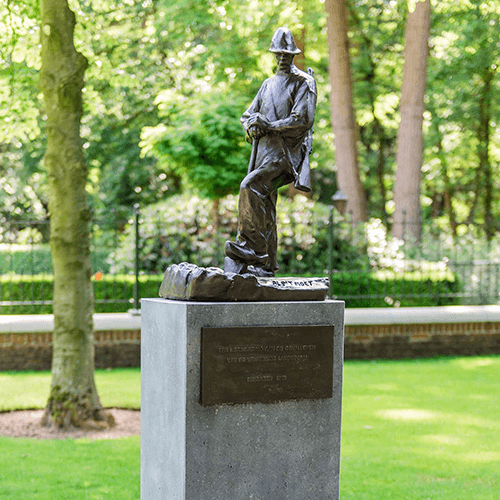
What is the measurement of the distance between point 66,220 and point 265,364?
158 inches

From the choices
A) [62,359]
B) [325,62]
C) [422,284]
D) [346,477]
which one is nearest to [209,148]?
[422,284]

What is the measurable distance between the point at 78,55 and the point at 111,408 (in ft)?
13.7

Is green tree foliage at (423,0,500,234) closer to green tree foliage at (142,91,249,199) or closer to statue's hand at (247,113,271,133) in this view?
green tree foliage at (142,91,249,199)

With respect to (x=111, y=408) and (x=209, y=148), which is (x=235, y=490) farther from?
(x=209, y=148)

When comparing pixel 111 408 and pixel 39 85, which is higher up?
pixel 39 85

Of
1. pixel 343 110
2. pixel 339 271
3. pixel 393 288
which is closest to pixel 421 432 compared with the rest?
pixel 339 271

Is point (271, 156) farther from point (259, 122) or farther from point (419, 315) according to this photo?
point (419, 315)

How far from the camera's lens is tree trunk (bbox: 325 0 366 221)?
17.8 meters

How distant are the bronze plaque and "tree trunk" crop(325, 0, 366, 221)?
13.4 m

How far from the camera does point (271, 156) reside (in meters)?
5.21

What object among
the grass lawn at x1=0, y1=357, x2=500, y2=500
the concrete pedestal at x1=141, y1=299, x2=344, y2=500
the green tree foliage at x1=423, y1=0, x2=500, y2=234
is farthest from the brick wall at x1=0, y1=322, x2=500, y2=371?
the concrete pedestal at x1=141, y1=299, x2=344, y2=500

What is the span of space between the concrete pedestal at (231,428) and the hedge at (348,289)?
24.8 ft

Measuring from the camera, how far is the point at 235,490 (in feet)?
15.2

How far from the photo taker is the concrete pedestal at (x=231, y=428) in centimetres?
449
